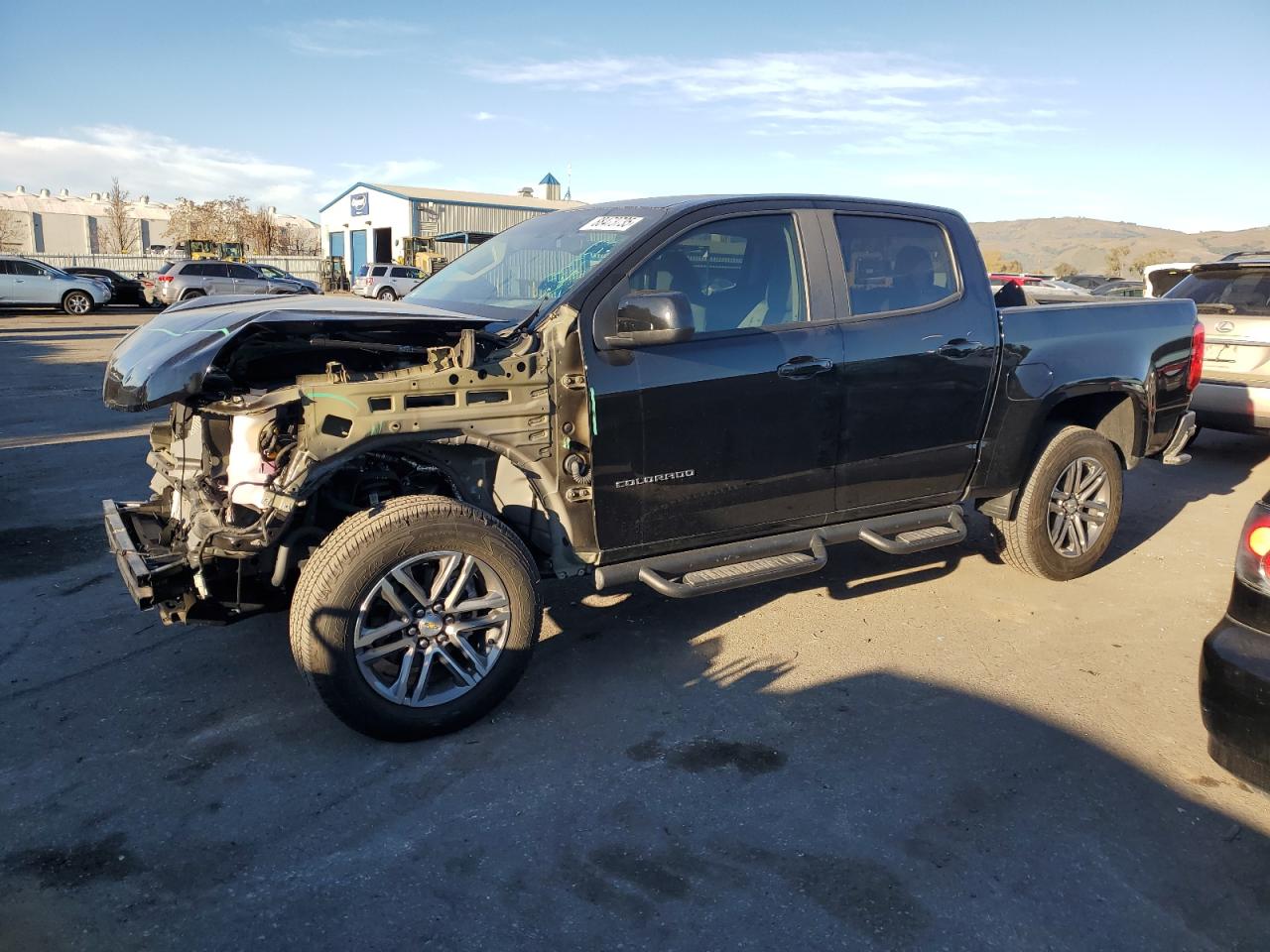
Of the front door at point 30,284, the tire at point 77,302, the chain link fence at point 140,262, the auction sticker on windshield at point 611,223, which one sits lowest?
the auction sticker on windshield at point 611,223

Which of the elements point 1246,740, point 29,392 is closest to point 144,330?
point 1246,740

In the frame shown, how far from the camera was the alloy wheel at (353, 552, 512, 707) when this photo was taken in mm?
3488

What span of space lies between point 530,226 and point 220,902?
11.7ft

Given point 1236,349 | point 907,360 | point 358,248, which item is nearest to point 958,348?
point 907,360

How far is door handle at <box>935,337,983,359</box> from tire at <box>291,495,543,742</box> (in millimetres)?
2398

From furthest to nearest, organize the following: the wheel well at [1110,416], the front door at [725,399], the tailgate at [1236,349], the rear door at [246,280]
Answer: the rear door at [246,280]
the tailgate at [1236,349]
the wheel well at [1110,416]
the front door at [725,399]

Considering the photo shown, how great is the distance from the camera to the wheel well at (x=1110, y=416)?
221 inches

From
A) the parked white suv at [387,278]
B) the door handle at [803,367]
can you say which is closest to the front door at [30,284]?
the parked white suv at [387,278]

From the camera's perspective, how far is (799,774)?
343 centimetres

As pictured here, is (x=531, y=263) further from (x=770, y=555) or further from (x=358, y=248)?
(x=358, y=248)

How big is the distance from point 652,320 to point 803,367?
2.83 ft

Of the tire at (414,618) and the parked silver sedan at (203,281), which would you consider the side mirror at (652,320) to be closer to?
the tire at (414,618)

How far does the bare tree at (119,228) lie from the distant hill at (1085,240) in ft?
216

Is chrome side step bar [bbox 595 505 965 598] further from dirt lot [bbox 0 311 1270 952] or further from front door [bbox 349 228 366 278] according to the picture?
front door [bbox 349 228 366 278]
